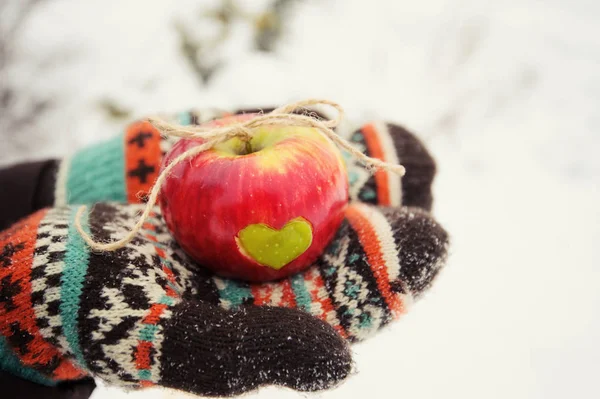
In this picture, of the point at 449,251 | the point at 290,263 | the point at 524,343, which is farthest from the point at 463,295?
the point at 290,263

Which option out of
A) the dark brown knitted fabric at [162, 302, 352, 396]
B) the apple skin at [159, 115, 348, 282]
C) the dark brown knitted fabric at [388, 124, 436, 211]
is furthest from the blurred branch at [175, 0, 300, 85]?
the dark brown knitted fabric at [162, 302, 352, 396]

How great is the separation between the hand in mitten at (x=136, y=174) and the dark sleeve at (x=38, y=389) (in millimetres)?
257

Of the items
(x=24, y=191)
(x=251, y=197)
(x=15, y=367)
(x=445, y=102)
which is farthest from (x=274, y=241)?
(x=445, y=102)

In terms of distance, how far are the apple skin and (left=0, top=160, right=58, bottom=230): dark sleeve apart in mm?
324

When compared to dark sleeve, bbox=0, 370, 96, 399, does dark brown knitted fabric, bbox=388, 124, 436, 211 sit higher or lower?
higher

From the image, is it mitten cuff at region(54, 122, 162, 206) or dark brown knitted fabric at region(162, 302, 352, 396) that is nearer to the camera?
dark brown knitted fabric at region(162, 302, 352, 396)

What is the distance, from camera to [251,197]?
0.50 meters

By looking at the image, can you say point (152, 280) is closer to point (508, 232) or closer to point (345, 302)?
point (345, 302)

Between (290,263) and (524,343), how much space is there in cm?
46

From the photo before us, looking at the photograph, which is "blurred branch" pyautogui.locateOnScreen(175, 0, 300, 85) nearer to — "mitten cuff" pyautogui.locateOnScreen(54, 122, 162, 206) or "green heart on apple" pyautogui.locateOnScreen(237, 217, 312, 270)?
"mitten cuff" pyautogui.locateOnScreen(54, 122, 162, 206)

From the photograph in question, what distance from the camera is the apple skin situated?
503mm

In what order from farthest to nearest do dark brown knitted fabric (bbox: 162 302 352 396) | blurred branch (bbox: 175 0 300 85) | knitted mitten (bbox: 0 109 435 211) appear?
blurred branch (bbox: 175 0 300 85) → knitted mitten (bbox: 0 109 435 211) → dark brown knitted fabric (bbox: 162 302 352 396)

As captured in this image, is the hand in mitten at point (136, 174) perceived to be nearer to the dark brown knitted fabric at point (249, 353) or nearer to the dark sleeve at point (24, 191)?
the dark sleeve at point (24, 191)

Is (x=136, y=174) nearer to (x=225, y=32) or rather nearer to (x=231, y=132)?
(x=231, y=132)
